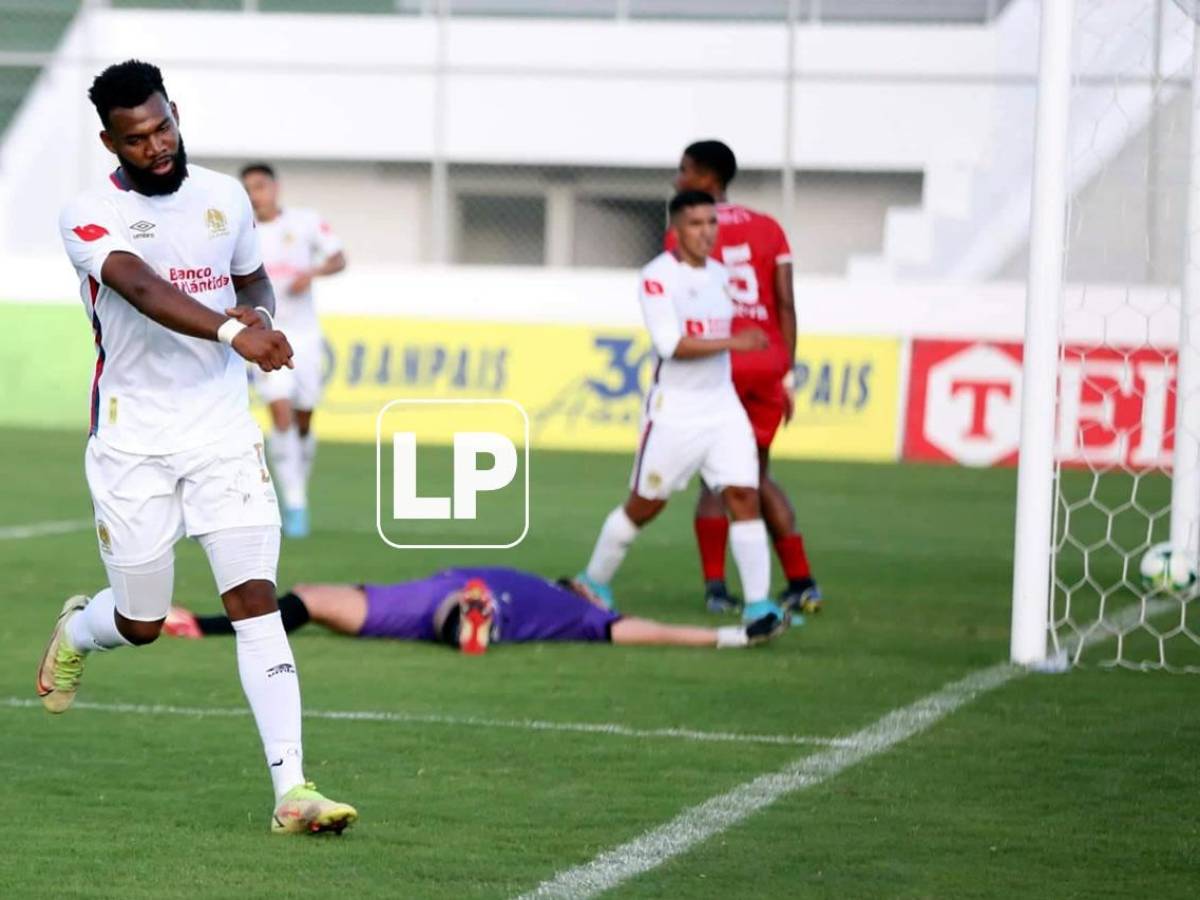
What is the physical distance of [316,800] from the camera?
Answer: 5523 mm

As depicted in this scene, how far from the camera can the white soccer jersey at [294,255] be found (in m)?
13.8

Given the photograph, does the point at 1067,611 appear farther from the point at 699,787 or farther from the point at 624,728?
the point at 699,787

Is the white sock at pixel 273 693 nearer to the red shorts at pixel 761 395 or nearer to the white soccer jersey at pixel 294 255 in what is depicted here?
the red shorts at pixel 761 395

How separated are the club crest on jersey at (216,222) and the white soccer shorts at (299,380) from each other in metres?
7.55

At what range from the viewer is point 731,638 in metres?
9.06

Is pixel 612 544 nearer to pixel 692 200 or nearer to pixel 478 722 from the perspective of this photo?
pixel 692 200

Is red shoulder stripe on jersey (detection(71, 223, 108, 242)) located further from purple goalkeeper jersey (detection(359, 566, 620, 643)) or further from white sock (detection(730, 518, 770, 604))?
white sock (detection(730, 518, 770, 604))

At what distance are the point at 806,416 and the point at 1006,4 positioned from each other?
646 centimetres

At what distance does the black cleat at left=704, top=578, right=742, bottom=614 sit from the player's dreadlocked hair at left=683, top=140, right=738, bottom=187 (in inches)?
73.1

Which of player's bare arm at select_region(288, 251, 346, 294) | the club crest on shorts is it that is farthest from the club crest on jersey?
player's bare arm at select_region(288, 251, 346, 294)

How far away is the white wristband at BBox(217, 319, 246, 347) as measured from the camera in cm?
527

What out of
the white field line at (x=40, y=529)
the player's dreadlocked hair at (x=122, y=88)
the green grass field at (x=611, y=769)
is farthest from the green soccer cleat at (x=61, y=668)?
the white field line at (x=40, y=529)

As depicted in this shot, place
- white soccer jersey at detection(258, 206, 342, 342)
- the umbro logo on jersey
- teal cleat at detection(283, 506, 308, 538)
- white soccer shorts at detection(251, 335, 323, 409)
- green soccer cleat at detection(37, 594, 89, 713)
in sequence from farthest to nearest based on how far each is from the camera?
white soccer jersey at detection(258, 206, 342, 342)
white soccer shorts at detection(251, 335, 323, 409)
teal cleat at detection(283, 506, 308, 538)
green soccer cleat at detection(37, 594, 89, 713)
the umbro logo on jersey

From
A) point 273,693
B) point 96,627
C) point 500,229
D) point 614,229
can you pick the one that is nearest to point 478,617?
point 96,627
